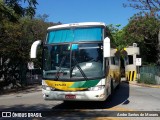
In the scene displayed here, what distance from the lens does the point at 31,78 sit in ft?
129

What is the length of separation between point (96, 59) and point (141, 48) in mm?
32392

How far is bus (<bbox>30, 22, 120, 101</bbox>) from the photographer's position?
13836mm

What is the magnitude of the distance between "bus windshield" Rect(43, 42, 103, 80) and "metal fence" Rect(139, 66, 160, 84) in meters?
18.1

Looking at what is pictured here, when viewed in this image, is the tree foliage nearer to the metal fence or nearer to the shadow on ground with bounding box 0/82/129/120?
the metal fence

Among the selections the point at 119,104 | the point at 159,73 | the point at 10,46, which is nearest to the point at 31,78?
the point at 10,46

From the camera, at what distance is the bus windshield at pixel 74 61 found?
13.9m

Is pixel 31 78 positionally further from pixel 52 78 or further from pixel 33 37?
pixel 52 78

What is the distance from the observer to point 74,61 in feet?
46.2

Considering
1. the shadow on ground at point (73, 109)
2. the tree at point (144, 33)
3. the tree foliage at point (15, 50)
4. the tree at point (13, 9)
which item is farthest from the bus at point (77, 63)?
the tree at point (144, 33)

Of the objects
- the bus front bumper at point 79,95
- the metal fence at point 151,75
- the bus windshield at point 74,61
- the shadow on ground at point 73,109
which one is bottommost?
the shadow on ground at point 73,109

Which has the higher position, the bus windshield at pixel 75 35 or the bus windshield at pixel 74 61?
the bus windshield at pixel 75 35

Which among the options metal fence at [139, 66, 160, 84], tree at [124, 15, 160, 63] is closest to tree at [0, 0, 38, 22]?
metal fence at [139, 66, 160, 84]

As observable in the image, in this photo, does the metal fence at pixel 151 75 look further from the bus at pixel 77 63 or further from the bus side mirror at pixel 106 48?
the bus side mirror at pixel 106 48

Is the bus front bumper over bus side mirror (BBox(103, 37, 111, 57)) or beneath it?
beneath
